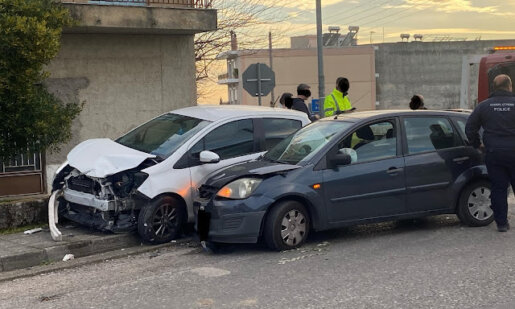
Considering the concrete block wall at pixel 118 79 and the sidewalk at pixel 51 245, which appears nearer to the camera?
the sidewalk at pixel 51 245

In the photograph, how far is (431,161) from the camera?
737cm

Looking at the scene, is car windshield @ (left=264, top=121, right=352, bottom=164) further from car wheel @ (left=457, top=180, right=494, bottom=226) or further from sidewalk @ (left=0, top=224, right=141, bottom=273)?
sidewalk @ (left=0, top=224, right=141, bottom=273)

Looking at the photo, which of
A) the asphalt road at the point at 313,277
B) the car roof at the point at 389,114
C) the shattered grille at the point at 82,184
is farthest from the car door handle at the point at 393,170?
the shattered grille at the point at 82,184

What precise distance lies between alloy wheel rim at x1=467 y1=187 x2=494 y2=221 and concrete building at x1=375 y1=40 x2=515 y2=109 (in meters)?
63.3

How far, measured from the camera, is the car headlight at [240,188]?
668cm

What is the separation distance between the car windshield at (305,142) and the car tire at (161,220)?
1.23 metres

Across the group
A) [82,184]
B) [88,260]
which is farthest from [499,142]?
[82,184]

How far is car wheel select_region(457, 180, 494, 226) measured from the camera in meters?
7.51

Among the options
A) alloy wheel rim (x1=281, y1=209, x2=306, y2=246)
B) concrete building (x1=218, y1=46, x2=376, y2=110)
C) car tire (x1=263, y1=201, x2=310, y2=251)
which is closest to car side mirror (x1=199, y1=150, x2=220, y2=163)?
car tire (x1=263, y1=201, x2=310, y2=251)

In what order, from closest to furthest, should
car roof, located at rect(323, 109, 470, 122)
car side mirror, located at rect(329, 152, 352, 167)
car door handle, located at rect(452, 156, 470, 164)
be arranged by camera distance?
1. car side mirror, located at rect(329, 152, 352, 167)
2. car roof, located at rect(323, 109, 470, 122)
3. car door handle, located at rect(452, 156, 470, 164)

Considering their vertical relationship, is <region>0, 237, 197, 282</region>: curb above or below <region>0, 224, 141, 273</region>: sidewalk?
below

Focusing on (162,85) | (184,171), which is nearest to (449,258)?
(184,171)

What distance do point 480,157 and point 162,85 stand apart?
717 cm

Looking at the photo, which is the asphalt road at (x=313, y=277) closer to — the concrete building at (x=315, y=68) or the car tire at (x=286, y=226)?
the car tire at (x=286, y=226)
